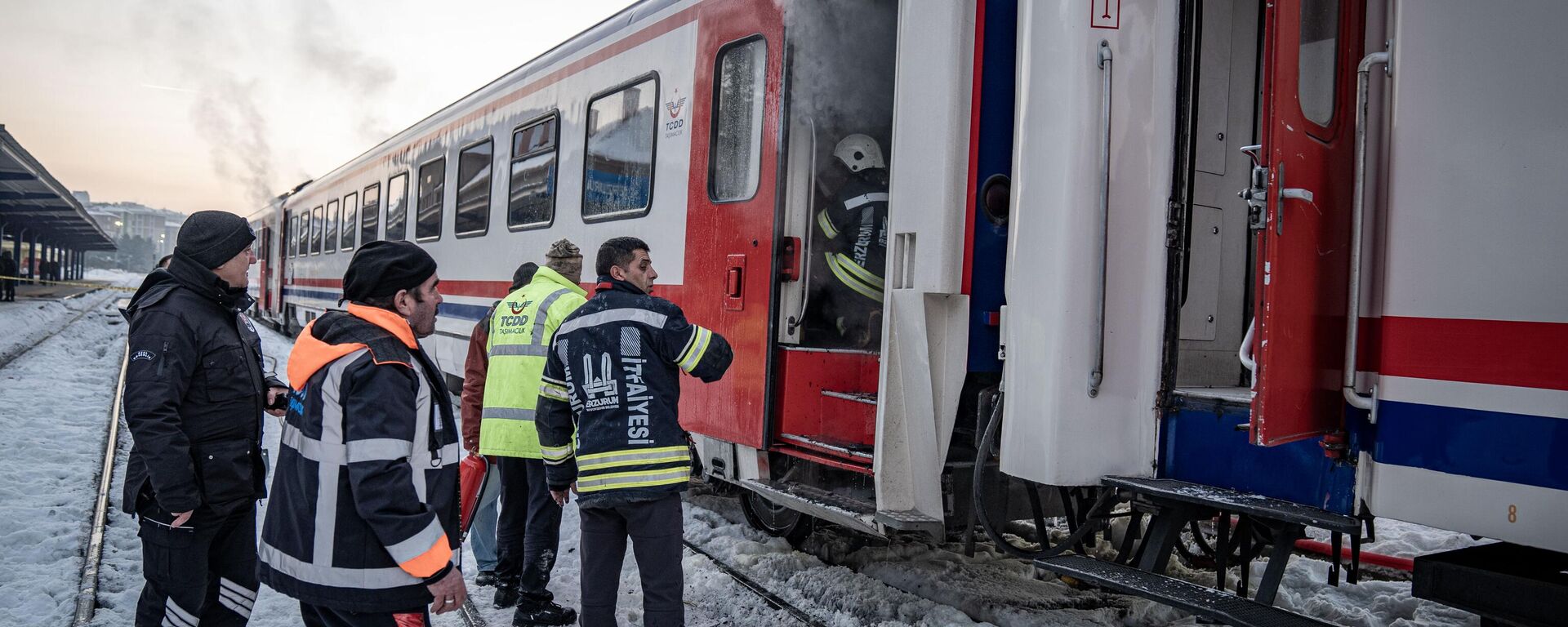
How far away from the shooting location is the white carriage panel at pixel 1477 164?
2.25 m

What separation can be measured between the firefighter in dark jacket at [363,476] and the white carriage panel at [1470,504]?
2.51m

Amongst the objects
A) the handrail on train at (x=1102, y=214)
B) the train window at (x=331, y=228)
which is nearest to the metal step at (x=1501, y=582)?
the handrail on train at (x=1102, y=214)

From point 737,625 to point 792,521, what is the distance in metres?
1.03

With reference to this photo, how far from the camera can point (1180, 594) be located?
9.28ft

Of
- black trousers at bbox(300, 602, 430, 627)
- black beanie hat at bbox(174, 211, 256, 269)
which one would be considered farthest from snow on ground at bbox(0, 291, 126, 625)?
black trousers at bbox(300, 602, 430, 627)

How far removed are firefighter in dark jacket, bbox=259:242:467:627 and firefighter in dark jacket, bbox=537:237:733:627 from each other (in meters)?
0.73

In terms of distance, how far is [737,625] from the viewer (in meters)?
4.01

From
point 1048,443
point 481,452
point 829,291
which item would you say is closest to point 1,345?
point 481,452

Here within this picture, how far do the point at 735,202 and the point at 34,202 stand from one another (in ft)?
78.7

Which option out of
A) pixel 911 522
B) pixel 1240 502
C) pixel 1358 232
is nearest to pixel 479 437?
pixel 911 522

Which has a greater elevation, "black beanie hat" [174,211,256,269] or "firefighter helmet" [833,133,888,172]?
"firefighter helmet" [833,133,888,172]

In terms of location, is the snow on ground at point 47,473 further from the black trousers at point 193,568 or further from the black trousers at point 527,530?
the black trousers at point 527,530

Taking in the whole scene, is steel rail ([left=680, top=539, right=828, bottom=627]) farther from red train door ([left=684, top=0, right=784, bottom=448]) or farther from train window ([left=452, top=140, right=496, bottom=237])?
train window ([left=452, top=140, right=496, bottom=237])

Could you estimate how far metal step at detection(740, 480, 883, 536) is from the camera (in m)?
3.70
